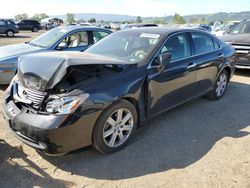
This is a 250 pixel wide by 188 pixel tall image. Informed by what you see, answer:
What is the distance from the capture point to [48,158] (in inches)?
140

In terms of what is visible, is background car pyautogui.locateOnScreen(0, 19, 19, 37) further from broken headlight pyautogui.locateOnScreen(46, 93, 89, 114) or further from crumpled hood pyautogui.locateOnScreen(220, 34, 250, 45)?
broken headlight pyautogui.locateOnScreen(46, 93, 89, 114)

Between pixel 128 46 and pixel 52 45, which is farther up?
pixel 128 46

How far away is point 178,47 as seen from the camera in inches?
182

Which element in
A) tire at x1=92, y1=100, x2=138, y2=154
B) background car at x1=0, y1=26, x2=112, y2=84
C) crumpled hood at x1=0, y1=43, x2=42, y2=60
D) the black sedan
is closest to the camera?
the black sedan

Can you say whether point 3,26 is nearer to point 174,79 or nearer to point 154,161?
point 174,79

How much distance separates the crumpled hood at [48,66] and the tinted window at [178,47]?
3.20 feet

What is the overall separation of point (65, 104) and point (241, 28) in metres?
8.53

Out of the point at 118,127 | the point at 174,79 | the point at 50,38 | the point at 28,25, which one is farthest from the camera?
the point at 28,25

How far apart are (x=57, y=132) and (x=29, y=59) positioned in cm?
128

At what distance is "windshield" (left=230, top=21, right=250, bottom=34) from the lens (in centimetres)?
948

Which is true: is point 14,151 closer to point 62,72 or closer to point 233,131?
point 62,72

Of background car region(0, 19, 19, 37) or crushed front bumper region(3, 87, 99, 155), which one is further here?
background car region(0, 19, 19, 37)

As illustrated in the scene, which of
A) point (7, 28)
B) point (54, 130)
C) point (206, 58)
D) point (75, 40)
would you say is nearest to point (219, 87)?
point (206, 58)

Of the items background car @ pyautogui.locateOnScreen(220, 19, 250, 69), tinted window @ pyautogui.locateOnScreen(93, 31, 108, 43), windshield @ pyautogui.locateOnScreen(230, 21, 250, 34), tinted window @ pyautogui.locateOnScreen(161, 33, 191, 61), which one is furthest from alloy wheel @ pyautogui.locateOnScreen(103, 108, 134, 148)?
windshield @ pyautogui.locateOnScreen(230, 21, 250, 34)
